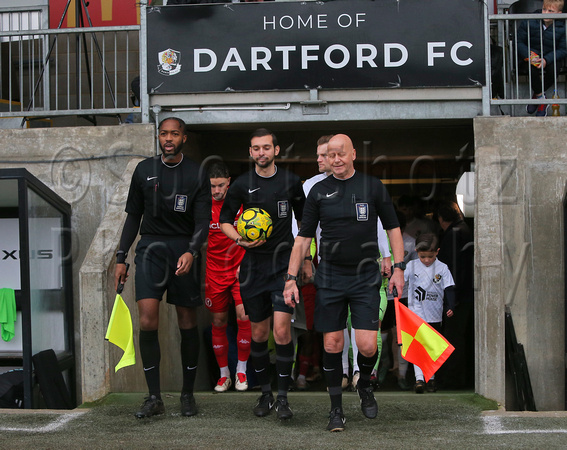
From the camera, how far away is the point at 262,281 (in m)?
6.11

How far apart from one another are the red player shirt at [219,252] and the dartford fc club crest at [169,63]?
1873 millimetres

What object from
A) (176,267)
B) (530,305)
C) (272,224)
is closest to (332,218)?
(272,224)

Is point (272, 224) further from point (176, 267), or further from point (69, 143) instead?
point (69, 143)

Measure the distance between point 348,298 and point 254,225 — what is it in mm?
878

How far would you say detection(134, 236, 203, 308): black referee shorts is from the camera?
6055mm

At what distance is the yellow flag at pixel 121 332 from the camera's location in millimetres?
6066

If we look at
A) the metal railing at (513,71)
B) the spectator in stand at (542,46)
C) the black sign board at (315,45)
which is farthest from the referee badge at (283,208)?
the spectator in stand at (542,46)

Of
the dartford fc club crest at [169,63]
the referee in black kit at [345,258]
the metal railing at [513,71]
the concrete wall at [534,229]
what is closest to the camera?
the referee in black kit at [345,258]

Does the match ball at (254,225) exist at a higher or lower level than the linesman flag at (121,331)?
higher

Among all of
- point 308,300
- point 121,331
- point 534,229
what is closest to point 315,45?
point 308,300

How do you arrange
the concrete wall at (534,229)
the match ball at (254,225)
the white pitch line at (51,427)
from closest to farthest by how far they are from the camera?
the white pitch line at (51,427) → the match ball at (254,225) → the concrete wall at (534,229)

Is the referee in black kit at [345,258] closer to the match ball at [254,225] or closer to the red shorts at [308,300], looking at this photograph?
the match ball at [254,225]

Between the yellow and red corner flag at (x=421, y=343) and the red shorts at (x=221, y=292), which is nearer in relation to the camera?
the yellow and red corner flag at (x=421, y=343)

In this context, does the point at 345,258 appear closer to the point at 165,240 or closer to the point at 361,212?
the point at 361,212
